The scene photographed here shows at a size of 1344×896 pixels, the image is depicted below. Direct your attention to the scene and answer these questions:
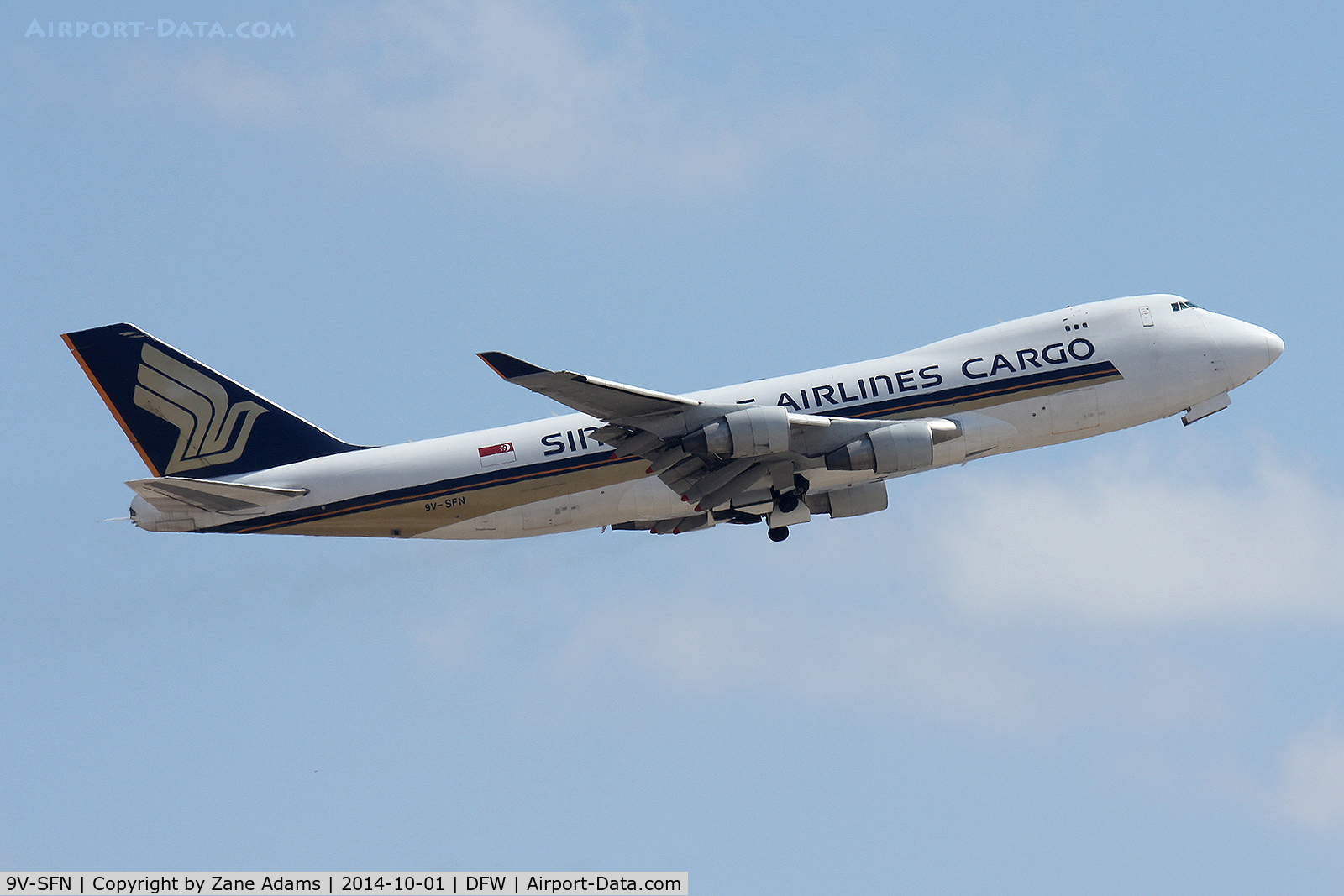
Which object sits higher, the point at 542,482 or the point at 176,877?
the point at 542,482

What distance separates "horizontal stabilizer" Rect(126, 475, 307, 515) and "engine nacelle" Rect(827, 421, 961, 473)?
14.7 m

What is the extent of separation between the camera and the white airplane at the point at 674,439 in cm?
3894

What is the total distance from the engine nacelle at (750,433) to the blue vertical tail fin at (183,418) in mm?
10796

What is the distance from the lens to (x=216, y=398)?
41.3 meters

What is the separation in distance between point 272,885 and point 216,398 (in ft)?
47.1

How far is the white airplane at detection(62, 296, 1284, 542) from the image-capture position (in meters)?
38.9

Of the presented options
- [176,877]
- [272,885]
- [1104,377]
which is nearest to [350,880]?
[272,885]

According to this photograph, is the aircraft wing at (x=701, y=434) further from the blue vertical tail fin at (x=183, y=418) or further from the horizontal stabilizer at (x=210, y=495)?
the horizontal stabilizer at (x=210, y=495)

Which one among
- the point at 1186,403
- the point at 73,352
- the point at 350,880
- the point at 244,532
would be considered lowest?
the point at 350,880

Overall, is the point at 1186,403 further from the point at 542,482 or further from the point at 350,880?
the point at 350,880

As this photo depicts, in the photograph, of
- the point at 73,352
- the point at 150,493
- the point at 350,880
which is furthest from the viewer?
the point at 73,352

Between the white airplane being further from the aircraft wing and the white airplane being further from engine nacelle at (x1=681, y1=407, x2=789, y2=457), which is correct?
engine nacelle at (x1=681, y1=407, x2=789, y2=457)

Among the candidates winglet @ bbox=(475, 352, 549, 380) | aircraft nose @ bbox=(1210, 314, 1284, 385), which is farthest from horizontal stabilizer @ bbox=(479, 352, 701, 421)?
aircraft nose @ bbox=(1210, 314, 1284, 385)

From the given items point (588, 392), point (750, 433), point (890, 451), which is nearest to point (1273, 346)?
point (890, 451)
